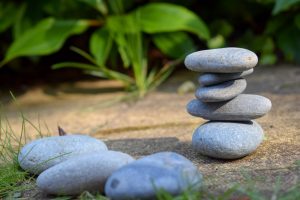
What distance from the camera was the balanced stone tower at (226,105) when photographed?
1.69 meters

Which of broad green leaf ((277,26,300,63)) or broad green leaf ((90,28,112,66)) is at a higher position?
broad green leaf ((90,28,112,66))

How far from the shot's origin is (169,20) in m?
3.41

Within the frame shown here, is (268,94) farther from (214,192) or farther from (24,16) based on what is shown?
(24,16)

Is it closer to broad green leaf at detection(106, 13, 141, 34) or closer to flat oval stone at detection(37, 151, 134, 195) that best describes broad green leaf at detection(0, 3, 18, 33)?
broad green leaf at detection(106, 13, 141, 34)

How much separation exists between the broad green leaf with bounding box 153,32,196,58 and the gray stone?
2.24 m

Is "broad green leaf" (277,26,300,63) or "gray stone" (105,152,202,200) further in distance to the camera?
"broad green leaf" (277,26,300,63)

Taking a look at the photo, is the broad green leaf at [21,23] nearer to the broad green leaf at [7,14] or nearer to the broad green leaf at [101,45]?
the broad green leaf at [7,14]

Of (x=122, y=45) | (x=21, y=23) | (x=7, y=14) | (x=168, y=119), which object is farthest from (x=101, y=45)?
(x=168, y=119)

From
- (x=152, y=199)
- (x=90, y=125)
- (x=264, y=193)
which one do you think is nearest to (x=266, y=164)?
(x=264, y=193)

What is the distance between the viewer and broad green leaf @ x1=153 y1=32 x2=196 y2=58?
3.58m

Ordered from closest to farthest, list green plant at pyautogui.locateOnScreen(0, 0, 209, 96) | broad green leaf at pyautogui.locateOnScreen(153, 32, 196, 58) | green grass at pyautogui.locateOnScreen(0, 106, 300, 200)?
green grass at pyautogui.locateOnScreen(0, 106, 300, 200)
green plant at pyautogui.locateOnScreen(0, 0, 209, 96)
broad green leaf at pyautogui.locateOnScreen(153, 32, 196, 58)

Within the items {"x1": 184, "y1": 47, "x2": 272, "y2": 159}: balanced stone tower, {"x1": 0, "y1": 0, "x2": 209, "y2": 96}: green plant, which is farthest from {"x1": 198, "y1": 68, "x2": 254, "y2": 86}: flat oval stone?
{"x1": 0, "y1": 0, "x2": 209, "y2": 96}: green plant

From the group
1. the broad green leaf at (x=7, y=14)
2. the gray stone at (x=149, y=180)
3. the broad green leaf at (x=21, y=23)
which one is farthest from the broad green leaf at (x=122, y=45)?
the gray stone at (x=149, y=180)

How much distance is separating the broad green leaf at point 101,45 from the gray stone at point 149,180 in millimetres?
2035
